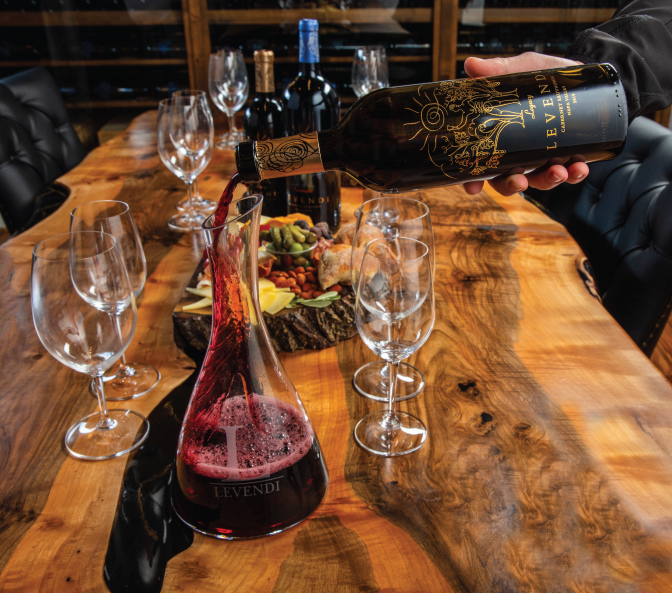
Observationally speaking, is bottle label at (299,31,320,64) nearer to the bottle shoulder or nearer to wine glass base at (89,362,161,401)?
the bottle shoulder

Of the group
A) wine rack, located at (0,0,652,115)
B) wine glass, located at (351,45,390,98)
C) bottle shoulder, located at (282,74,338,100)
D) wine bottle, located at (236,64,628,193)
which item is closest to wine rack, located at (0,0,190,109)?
wine rack, located at (0,0,652,115)

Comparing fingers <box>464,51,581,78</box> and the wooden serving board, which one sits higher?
fingers <box>464,51,581,78</box>

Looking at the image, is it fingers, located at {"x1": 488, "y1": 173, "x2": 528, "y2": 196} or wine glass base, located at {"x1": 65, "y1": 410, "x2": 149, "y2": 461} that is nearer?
wine glass base, located at {"x1": 65, "y1": 410, "x2": 149, "y2": 461}

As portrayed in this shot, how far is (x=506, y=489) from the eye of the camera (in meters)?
0.66

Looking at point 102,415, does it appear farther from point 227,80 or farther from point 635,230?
point 227,80

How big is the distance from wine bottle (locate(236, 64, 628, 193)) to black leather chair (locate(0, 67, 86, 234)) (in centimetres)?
116

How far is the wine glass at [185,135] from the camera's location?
1.29 metres

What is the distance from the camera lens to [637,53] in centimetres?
107

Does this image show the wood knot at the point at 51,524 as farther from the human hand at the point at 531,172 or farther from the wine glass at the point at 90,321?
the human hand at the point at 531,172

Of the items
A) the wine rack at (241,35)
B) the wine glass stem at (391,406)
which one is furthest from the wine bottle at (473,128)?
the wine rack at (241,35)

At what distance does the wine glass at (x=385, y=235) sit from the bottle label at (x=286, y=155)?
13cm

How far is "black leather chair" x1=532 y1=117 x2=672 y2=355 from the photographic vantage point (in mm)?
1298

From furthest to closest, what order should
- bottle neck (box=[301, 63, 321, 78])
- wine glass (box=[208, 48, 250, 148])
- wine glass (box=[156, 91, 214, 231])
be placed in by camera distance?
wine glass (box=[208, 48, 250, 148]) → wine glass (box=[156, 91, 214, 231]) → bottle neck (box=[301, 63, 321, 78])

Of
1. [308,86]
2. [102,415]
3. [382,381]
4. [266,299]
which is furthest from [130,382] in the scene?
[308,86]
